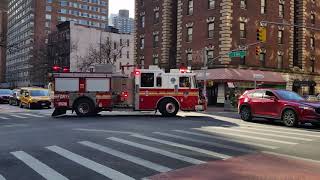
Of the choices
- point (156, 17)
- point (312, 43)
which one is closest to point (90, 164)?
point (156, 17)

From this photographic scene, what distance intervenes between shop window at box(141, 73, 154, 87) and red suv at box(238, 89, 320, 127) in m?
4.91

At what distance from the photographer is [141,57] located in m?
56.2

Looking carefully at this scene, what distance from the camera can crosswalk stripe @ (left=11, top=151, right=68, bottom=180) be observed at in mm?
7887

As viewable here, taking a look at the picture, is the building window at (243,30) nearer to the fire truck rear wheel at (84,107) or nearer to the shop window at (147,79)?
the shop window at (147,79)

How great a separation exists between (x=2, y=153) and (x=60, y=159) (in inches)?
68.2

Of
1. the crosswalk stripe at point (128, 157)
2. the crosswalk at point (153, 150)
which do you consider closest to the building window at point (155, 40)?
the crosswalk at point (153, 150)

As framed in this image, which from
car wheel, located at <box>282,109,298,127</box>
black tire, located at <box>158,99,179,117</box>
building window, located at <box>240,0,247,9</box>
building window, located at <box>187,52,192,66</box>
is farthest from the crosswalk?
building window, located at <box>187,52,192,66</box>

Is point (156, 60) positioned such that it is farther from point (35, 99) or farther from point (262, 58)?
point (35, 99)

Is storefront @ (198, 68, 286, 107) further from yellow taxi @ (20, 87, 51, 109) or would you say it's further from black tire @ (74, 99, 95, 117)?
black tire @ (74, 99, 95, 117)

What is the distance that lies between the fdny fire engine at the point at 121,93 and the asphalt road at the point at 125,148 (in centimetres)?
648

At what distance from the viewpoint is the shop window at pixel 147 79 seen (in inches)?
912

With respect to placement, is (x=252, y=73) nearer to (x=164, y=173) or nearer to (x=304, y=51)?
(x=304, y=51)

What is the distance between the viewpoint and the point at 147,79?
23.3 m

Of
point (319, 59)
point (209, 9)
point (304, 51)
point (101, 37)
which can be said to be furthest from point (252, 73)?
point (101, 37)
